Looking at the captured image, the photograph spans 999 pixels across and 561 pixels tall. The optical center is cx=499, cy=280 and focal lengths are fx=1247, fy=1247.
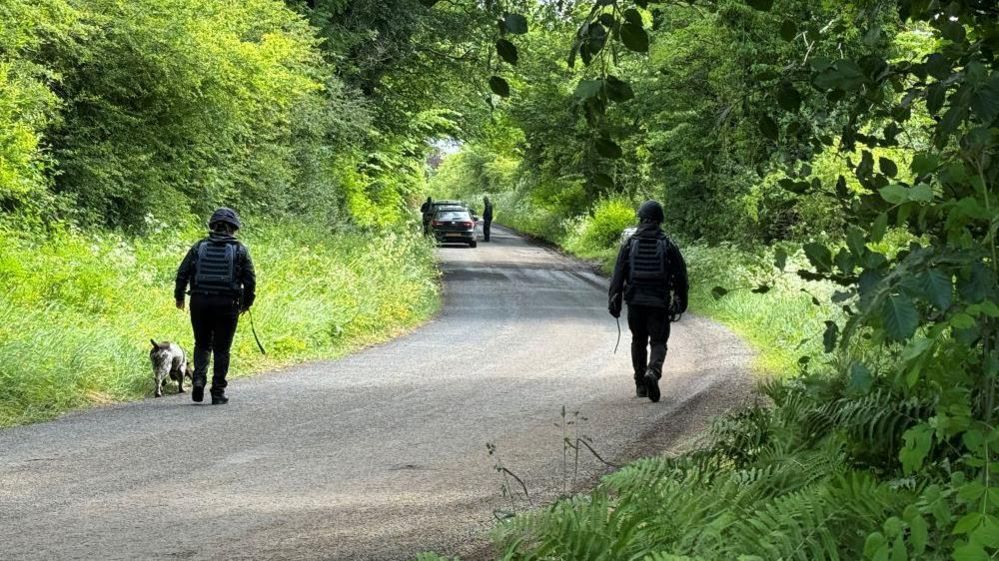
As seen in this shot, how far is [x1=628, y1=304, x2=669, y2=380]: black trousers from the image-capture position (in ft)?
41.9

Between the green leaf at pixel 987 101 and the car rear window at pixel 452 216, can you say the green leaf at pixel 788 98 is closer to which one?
the green leaf at pixel 987 101

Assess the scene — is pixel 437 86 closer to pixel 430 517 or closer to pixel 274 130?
pixel 274 130

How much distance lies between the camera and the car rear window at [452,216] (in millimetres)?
51531

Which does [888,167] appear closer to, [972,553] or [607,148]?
[607,148]

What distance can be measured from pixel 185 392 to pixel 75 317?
7.26 ft

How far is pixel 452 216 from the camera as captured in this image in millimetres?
51719

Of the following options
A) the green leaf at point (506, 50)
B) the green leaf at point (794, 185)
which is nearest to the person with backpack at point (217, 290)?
the green leaf at point (794, 185)

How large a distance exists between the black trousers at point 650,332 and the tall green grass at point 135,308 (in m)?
5.16

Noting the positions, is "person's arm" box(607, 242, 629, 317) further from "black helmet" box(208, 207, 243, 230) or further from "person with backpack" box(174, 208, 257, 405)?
"black helmet" box(208, 207, 243, 230)

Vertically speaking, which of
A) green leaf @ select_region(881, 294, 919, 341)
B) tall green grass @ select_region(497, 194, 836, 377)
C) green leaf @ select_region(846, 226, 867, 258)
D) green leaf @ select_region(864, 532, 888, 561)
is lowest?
tall green grass @ select_region(497, 194, 836, 377)

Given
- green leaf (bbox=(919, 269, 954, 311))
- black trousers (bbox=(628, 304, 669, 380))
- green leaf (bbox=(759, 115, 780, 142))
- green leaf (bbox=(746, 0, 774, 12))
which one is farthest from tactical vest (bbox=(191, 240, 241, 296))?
green leaf (bbox=(919, 269, 954, 311))

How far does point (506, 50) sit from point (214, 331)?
929 cm

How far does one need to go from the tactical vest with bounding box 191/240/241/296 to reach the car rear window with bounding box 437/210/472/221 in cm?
3901

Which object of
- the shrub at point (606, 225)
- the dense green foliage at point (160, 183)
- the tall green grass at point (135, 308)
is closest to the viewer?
the tall green grass at point (135, 308)
